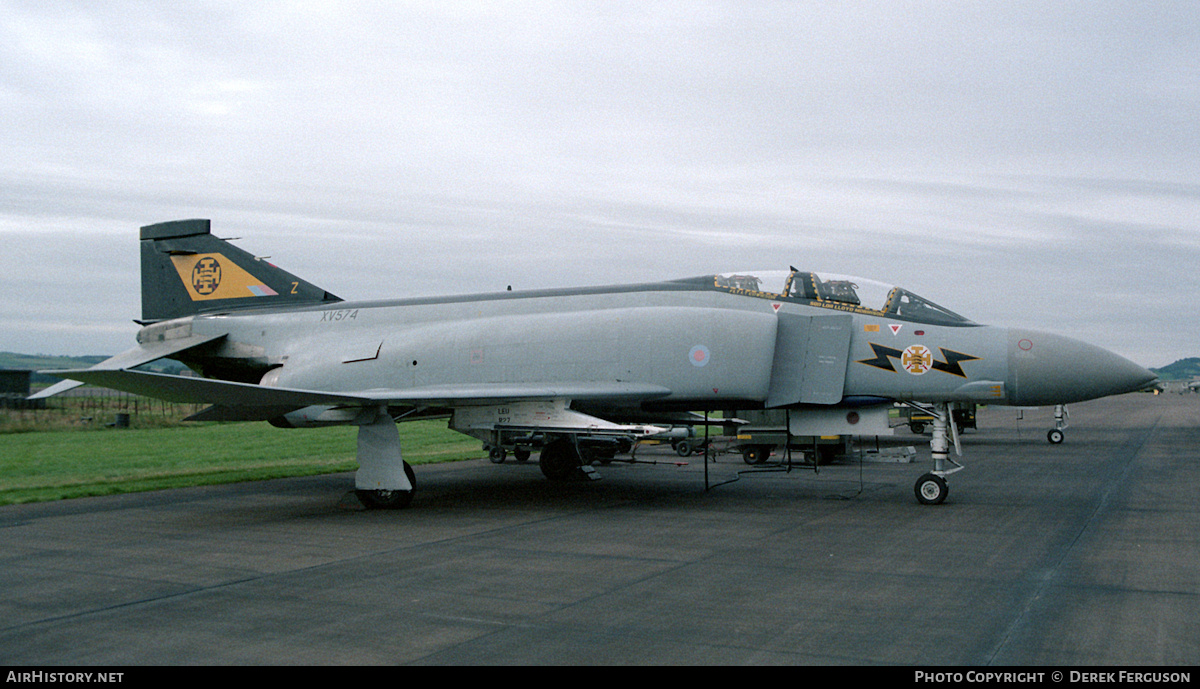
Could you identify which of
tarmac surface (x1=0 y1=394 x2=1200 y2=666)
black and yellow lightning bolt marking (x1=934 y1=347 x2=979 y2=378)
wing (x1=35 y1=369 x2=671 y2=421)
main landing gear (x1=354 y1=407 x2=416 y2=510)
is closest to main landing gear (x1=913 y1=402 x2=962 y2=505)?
tarmac surface (x1=0 y1=394 x2=1200 y2=666)

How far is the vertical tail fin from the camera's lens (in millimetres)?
15609

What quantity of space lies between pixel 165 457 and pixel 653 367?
15718mm

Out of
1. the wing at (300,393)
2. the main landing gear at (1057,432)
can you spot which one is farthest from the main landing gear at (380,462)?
the main landing gear at (1057,432)

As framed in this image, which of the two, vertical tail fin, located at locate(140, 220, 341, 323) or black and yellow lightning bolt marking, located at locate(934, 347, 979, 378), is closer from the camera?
black and yellow lightning bolt marking, located at locate(934, 347, 979, 378)

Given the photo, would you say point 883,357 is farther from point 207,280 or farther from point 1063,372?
point 207,280

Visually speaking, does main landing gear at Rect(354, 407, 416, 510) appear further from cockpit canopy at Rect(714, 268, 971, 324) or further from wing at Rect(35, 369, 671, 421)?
cockpit canopy at Rect(714, 268, 971, 324)

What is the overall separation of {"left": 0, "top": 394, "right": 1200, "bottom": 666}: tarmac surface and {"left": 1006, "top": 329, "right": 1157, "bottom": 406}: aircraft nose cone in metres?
1.51

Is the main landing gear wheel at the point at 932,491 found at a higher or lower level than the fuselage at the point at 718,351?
lower

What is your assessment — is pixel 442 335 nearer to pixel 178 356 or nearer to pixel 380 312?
pixel 380 312

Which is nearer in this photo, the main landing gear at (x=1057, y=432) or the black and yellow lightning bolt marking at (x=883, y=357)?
the black and yellow lightning bolt marking at (x=883, y=357)

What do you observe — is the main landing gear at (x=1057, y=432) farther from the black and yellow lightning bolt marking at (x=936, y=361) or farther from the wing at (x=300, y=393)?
the wing at (x=300, y=393)

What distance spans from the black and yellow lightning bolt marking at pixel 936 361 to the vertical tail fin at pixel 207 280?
9683 mm

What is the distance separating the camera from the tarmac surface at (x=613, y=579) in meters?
5.05

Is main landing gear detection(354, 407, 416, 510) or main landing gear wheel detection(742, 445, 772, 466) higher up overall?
main landing gear detection(354, 407, 416, 510)
